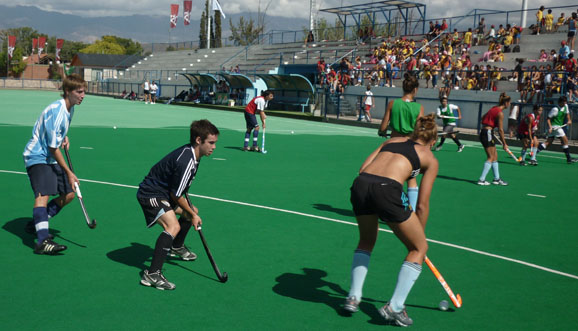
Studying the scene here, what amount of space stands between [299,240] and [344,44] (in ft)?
133

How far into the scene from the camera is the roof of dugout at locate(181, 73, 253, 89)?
141ft

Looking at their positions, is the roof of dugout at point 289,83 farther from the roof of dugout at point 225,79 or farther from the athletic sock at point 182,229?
the athletic sock at point 182,229

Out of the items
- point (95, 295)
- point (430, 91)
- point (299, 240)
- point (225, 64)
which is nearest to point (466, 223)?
point (299, 240)

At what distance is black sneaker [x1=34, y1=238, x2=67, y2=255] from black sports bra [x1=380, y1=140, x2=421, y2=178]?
3.78 meters

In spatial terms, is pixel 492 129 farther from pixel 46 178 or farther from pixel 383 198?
pixel 46 178

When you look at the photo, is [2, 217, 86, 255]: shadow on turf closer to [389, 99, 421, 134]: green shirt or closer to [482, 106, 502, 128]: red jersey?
[389, 99, 421, 134]: green shirt

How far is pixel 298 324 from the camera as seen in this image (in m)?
4.62

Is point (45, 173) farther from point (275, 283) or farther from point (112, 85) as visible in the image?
point (112, 85)

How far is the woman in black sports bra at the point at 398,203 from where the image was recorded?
4.29 metres

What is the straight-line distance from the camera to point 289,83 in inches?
1582

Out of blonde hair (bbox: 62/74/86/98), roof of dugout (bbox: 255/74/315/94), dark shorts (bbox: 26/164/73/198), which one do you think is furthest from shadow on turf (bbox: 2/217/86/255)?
roof of dugout (bbox: 255/74/315/94)

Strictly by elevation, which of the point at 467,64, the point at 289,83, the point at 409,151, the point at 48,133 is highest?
the point at 467,64

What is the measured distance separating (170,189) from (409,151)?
2.27 m

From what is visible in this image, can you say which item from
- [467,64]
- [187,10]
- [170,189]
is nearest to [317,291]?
[170,189]
